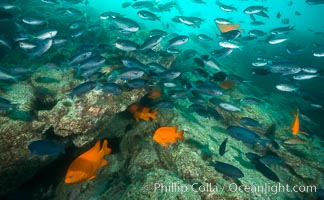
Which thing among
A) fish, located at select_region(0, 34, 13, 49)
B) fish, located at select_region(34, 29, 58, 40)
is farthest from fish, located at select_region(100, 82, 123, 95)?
fish, located at select_region(0, 34, 13, 49)

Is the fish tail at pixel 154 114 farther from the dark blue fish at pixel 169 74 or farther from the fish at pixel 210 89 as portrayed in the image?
the fish at pixel 210 89

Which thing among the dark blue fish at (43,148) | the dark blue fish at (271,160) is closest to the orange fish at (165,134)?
the dark blue fish at (43,148)

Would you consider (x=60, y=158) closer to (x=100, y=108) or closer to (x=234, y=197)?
(x=100, y=108)

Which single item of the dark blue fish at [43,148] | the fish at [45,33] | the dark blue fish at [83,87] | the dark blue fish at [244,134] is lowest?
the dark blue fish at [244,134]

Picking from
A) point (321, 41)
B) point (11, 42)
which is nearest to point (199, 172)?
point (11, 42)

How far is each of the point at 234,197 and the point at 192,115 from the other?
2.95 metres

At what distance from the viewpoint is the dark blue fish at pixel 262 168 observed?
555cm

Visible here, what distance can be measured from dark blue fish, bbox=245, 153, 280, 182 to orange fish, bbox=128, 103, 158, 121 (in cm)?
288

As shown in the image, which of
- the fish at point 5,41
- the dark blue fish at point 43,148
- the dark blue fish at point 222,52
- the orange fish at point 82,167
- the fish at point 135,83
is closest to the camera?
the orange fish at point 82,167

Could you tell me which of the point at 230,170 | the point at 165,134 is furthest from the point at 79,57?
the point at 230,170

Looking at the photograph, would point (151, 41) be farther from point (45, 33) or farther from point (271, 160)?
point (271, 160)

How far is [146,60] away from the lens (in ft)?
25.4

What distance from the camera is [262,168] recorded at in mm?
5770

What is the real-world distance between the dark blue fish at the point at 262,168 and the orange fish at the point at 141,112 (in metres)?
2.88
